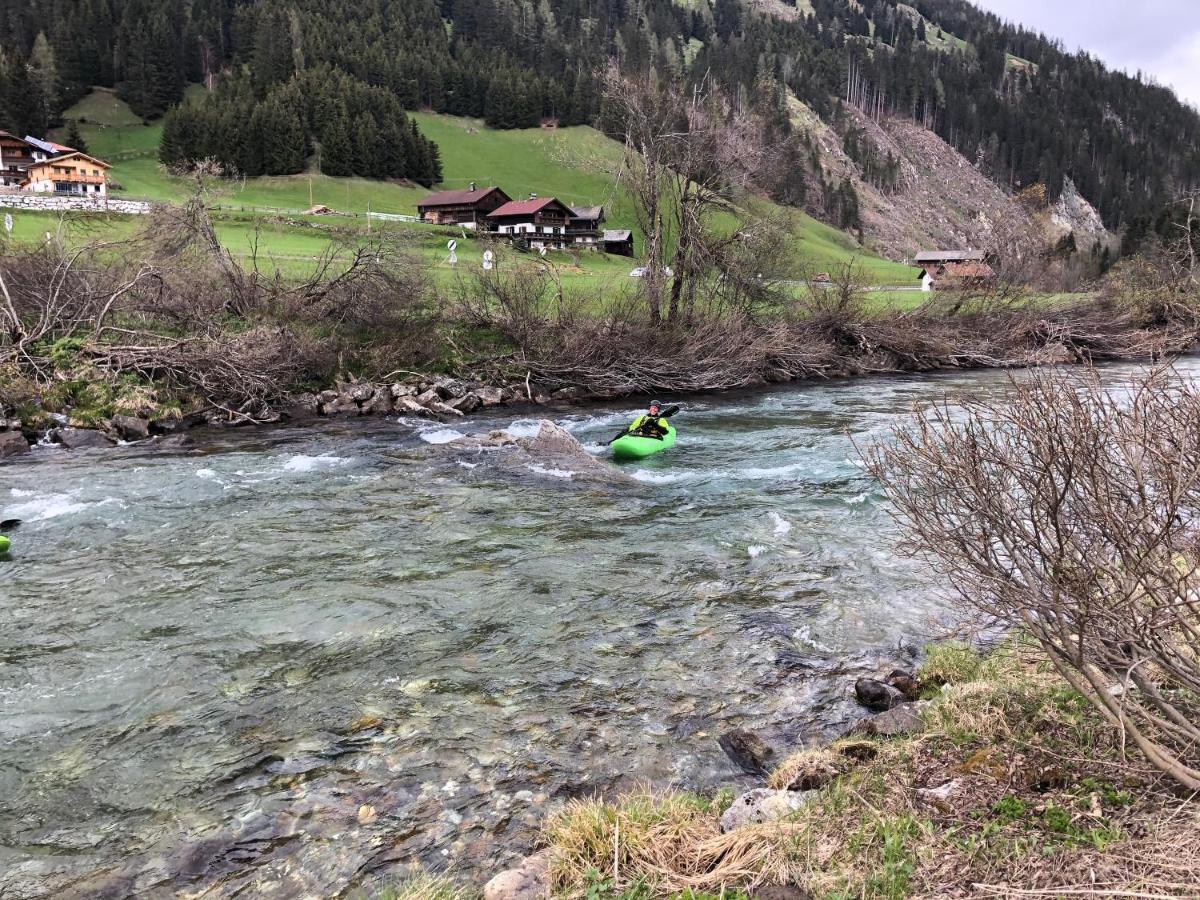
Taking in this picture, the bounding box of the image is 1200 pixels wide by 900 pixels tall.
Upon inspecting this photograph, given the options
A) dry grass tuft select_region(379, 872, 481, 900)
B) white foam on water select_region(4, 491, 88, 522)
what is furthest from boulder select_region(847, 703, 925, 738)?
white foam on water select_region(4, 491, 88, 522)

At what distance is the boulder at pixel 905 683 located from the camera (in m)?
6.65

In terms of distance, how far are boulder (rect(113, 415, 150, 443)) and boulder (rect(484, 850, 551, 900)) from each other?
56.7 feet

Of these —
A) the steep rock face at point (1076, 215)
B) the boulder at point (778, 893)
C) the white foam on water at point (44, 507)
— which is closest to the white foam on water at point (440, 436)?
the white foam on water at point (44, 507)

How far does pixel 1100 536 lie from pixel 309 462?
14723 mm

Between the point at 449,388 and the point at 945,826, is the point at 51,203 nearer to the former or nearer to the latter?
the point at 449,388

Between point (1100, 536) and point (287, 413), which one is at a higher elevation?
point (1100, 536)

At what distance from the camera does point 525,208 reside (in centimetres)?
7312

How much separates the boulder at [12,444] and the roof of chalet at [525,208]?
61095 millimetres

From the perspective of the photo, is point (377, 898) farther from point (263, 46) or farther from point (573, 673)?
point (263, 46)

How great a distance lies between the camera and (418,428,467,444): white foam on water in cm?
1814

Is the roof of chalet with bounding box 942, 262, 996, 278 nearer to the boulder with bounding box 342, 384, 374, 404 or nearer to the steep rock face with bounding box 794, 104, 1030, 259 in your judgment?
the boulder with bounding box 342, 384, 374, 404

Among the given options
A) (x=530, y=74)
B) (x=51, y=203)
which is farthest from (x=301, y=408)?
(x=530, y=74)

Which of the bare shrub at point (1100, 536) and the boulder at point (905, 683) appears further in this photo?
the boulder at point (905, 683)

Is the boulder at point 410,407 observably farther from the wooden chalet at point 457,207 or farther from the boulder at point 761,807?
the wooden chalet at point 457,207
